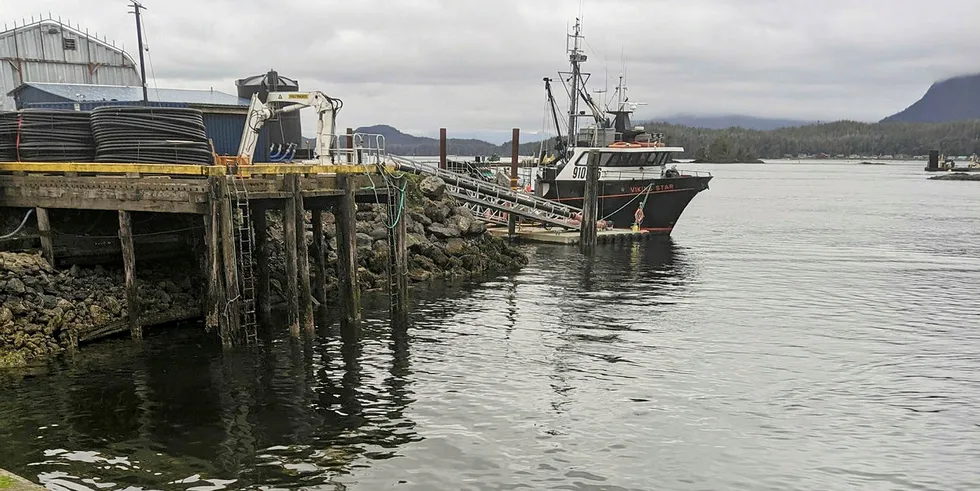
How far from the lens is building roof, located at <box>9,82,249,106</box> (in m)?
31.0

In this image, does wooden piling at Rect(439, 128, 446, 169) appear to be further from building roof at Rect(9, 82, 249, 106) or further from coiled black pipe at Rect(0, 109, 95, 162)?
coiled black pipe at Rect(0, 109, 95, 162)

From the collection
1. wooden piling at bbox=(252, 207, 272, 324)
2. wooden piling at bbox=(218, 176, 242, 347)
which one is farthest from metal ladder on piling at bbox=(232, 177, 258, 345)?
wooden piling at bbox=(252, 207, 272, 324)

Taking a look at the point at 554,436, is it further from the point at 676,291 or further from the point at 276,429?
the point at 676,291

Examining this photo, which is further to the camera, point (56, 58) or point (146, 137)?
point (56, 58)

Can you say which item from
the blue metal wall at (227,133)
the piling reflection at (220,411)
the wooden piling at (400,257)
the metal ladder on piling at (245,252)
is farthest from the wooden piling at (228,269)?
the blue metal wall at (227,133)

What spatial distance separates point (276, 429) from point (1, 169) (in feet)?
39.4

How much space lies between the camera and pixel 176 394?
14.4m

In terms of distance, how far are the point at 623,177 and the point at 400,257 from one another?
2724cm

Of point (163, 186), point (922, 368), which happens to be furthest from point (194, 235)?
point (922, 368)

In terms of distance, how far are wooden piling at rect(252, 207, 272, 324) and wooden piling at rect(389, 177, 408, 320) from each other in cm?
355

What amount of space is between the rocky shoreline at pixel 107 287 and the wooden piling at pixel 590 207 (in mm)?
12020

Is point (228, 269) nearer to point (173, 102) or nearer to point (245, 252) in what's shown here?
point (245, 252)

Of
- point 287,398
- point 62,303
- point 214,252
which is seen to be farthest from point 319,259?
point 287,398

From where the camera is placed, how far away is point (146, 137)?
19344 millimetres
